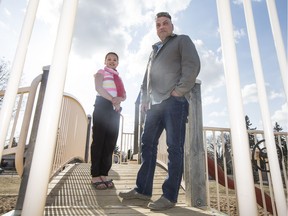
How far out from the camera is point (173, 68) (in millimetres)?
2141

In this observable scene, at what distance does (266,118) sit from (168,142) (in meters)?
1.39

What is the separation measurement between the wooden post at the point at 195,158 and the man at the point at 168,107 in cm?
32

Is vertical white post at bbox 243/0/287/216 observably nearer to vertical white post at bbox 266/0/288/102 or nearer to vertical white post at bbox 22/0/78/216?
vertical white post at bbox 266/0/288/102

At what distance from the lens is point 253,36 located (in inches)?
27.0

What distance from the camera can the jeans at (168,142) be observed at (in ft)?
6.12

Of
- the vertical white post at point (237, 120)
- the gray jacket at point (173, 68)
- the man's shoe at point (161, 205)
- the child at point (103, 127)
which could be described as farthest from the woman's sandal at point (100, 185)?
the vertical white post at point (237, 120)

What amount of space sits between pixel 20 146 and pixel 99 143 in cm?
93

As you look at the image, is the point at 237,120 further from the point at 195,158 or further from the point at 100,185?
the point at 100,185

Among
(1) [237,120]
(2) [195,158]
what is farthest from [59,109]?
(2) [195,158]

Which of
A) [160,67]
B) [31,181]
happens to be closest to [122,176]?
[160,67]

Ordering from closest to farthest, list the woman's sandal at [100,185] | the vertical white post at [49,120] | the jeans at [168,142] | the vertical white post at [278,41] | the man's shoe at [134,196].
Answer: the vertical white post at [49,120], the vertical white post at [278,41], the jeans at [168,142], the man's shoe at [134,196], the woman's sandal at [100,185]

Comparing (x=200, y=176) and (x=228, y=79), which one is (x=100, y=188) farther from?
(x=228, y=79)

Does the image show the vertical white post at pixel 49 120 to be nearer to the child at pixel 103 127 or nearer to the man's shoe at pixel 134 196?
the man's shoe at pixel 134 196

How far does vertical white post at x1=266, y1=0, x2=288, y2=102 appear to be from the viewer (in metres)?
0.68
